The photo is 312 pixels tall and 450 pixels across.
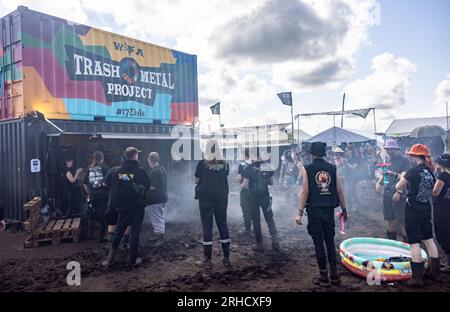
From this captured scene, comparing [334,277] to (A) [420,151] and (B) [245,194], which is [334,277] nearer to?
(A) [420,151]

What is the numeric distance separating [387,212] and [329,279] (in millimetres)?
2203

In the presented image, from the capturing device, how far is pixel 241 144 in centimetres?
2130

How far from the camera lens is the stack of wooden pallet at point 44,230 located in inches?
246

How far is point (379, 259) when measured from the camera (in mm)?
4578

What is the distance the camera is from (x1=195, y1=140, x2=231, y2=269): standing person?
496 centimetres

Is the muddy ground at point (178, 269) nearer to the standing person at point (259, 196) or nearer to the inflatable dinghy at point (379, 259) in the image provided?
the inflatable dinghy at point (379, 259)

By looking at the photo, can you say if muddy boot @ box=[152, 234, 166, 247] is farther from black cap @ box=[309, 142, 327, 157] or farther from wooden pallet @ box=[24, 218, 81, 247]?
black cap @ box=[309, 142, 327, 157]

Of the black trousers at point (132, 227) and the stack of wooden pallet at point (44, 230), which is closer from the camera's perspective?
the black trousers at point (132, 227)

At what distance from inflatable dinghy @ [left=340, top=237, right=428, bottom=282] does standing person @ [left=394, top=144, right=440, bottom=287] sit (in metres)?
0.17

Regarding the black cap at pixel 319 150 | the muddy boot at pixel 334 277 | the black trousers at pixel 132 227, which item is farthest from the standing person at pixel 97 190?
the muddy boot at pixel 334 277

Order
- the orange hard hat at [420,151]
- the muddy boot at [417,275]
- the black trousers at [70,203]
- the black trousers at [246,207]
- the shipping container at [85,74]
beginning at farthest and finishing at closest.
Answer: the black trousers at [70,203]
the shipping container at [85,74]
the black trousers at [246,207]
the orange hard hat at [420,151]
the muddy boot at [417,275]

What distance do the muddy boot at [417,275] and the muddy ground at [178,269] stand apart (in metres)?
0.09
